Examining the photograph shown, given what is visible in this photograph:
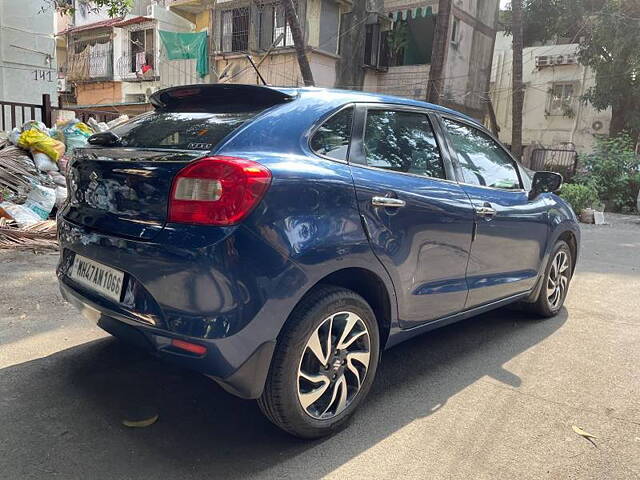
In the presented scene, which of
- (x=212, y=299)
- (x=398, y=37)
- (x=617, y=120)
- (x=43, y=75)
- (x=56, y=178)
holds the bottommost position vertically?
(x=56, y=178)

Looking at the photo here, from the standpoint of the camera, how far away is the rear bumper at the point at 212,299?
2061 millimetres

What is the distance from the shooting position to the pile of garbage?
5.95 m

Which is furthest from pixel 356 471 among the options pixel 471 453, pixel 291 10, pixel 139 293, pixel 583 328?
pixel 291 10

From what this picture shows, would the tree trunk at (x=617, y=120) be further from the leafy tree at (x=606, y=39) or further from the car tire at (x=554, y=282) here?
the car tire at (x=554, y=282)

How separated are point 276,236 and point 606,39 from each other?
18.6 metres

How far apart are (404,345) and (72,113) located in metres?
9.17

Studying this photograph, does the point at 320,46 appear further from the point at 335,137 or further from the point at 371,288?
the point at 371,288

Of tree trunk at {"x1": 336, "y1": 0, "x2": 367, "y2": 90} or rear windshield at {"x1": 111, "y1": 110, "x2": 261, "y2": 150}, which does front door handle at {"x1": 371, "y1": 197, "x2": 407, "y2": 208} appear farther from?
tree trunk at {"x1": 336, "y1": 0, "x2": 367, "y2": 90}

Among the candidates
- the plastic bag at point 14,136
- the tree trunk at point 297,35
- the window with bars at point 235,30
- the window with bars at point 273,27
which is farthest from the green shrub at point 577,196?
the plastic bag at point 14,136

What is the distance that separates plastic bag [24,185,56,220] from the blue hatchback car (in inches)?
174

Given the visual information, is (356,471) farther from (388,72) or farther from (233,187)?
(388,72)

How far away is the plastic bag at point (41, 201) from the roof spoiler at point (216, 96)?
4410mm

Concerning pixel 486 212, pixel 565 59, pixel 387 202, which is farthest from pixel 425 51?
pixel 387 202

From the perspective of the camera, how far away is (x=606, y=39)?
16.8m
